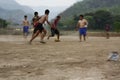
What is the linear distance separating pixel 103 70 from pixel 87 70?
1.12 ft

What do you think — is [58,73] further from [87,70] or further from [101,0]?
[101,0]

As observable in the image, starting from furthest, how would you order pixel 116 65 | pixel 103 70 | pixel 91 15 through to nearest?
pixel 91 15 < pixel 116 65 < pixel 103 70

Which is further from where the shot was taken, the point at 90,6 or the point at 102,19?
the point at 90,6

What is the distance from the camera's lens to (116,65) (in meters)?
9.25

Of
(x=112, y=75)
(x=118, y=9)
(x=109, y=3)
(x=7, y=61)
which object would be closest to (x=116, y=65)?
(x=112, y=75)

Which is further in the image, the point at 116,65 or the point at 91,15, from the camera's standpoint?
the point at 91,15

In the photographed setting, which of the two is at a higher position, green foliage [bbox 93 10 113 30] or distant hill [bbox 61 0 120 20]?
distant hill [bbox 61 0 120 20]

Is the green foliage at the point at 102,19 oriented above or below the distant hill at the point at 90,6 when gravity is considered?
below

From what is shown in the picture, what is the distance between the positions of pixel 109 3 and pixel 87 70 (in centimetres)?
17465

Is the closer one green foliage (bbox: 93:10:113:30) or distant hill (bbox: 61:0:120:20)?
green foliage (bbox: 93:10:113:30)

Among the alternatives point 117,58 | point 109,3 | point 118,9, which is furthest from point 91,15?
point 117,58

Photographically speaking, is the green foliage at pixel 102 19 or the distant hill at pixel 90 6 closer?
the green foliage at pixel 102 19

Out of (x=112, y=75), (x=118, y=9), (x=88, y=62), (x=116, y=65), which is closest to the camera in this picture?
(x=112, y=75)

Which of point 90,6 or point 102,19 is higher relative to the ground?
point 90,6
